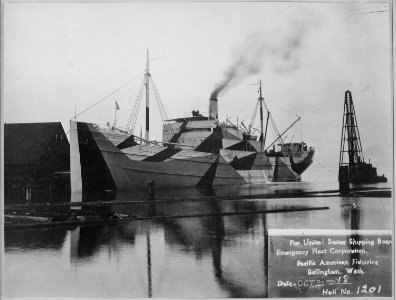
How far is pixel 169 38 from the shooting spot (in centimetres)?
423

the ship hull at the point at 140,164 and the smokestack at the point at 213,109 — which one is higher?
the smokestack at the point at 213,109

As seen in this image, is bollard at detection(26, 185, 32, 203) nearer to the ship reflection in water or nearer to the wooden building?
the wooden building

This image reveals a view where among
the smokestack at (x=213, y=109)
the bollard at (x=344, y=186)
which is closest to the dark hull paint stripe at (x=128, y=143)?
the smokestack at (x=213, y=109)

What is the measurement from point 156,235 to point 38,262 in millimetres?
1288

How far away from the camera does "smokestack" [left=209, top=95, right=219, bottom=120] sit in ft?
15.3

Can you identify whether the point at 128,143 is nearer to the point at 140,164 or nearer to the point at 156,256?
the point at 140,164

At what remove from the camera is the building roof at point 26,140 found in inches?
160

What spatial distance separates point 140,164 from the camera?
545 centimetres

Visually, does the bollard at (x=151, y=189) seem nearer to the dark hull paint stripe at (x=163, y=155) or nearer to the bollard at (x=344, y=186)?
A: the dark hull paint stripe at (x=163, y=155)

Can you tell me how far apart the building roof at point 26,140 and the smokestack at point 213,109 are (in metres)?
1.85

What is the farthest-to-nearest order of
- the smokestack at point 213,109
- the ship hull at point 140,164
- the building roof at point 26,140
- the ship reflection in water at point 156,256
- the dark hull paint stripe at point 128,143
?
the dark hull paint stripe at point 128,143 < the ship hull at point 140,164 < the smokestack at point 213,109 < the building roof at point 26,140 < the ship reflection in water at point 156,256

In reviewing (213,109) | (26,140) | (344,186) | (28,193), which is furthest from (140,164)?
(344,186)

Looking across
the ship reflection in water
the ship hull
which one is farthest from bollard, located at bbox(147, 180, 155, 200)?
the ship reflection in water

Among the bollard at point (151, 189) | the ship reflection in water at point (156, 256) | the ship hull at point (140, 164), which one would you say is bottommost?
the ship reflection in water at point (156, 256)
